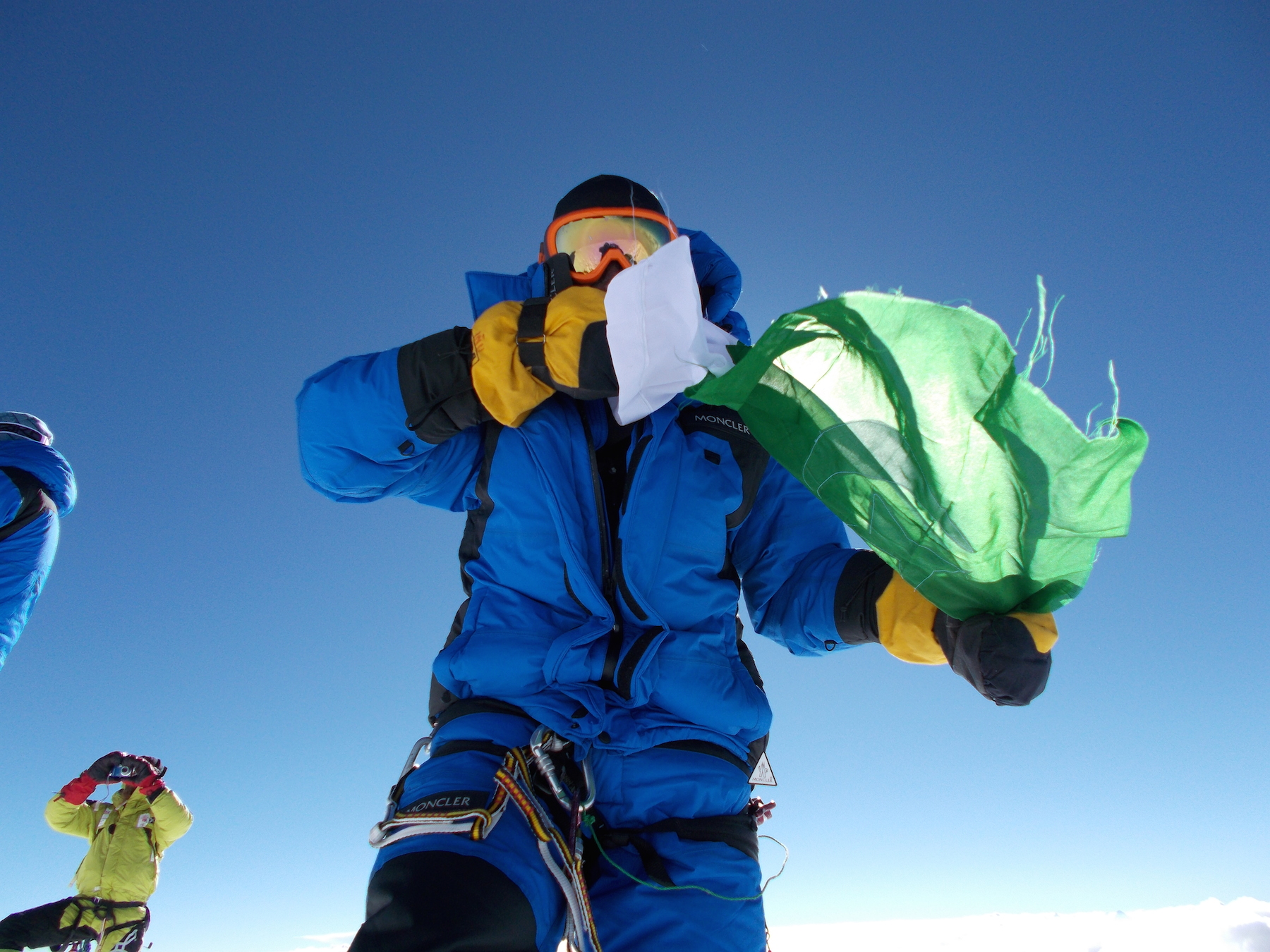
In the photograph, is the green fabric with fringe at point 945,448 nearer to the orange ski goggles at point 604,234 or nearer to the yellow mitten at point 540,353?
the yellow mitten at point 540,353

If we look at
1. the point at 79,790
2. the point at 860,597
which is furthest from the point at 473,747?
the point at 79,790

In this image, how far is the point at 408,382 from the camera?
1.82 metres

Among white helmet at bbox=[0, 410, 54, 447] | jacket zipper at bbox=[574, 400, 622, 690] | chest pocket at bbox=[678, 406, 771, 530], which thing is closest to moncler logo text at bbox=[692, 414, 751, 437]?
chest pocket at bbox=[678, 406, 771, 530]

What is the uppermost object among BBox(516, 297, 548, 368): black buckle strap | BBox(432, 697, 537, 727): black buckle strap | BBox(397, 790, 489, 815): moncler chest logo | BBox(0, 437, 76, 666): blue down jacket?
BBox(0, 437, 76, 666): blue down jacket

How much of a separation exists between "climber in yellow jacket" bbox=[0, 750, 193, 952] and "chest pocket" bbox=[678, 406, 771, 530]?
6.42 metres

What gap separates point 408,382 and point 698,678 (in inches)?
41.7

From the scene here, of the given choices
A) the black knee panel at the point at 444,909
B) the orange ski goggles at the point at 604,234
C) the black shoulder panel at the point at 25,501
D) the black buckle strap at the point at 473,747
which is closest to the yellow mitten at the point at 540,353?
the orange ski goggles at the point at 604,234

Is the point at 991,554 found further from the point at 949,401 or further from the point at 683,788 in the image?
the point at 683,788

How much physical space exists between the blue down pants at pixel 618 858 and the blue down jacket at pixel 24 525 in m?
Result: 3.15

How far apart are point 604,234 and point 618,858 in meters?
1.93

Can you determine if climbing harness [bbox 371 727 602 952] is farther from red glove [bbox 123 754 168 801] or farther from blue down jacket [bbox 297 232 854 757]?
red glove [bbox 123 754 168 801]

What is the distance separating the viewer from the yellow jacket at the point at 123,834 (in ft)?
18.2

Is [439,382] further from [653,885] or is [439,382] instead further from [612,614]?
[653,885]

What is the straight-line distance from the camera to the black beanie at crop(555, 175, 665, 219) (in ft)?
8.20
